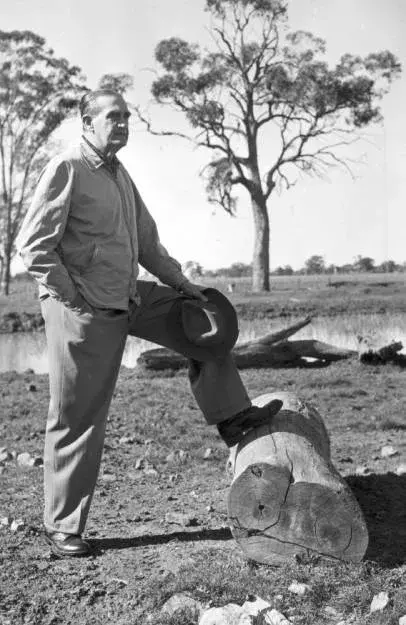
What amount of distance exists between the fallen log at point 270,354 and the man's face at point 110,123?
8.60 metres

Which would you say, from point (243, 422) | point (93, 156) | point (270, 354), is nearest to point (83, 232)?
point (93, 156)

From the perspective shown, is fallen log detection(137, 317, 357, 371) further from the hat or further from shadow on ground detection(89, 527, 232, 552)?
the hat

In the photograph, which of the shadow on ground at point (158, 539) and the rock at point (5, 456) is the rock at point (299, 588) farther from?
the rock at point (5, 456)

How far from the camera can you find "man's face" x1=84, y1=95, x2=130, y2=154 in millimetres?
4926

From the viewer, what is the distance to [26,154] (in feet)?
130

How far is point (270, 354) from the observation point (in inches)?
554

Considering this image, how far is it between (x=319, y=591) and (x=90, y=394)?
5.27 feet

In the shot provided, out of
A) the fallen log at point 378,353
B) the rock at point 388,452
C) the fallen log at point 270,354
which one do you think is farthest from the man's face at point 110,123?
the fallen log at point 378,353

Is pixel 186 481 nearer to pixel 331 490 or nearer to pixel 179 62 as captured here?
pixel 331 490

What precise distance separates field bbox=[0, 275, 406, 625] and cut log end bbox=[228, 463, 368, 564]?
0.08 metres

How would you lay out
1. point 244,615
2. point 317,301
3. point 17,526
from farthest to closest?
point 317,301 < point 17,526 < point 244,615

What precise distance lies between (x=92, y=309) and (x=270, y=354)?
30.2 feet

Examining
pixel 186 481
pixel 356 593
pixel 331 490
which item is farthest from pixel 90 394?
pixel 186 481

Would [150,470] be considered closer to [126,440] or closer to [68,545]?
[126,440]
